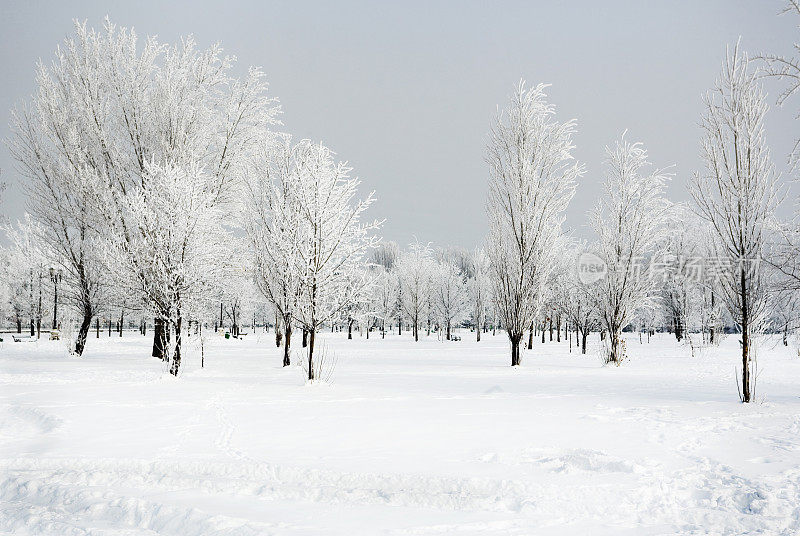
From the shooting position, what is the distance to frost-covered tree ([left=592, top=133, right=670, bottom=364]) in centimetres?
2009

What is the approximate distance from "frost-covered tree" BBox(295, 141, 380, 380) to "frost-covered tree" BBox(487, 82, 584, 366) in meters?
7.39

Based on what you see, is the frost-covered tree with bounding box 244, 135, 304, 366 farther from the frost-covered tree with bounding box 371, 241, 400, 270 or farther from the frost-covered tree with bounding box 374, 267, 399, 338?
the frost-covered tree with bounding box 371, 241, 400, 270

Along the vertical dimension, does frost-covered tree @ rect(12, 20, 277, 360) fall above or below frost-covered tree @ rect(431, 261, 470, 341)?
above

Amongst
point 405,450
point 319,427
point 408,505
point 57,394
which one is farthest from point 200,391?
point 408,505

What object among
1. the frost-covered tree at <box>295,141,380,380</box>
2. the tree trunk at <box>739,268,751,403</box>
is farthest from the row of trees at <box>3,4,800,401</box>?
the tree trunk at <box>739,268,751,403</box>

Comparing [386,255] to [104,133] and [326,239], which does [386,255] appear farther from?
[326,239]

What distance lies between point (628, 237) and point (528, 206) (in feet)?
14.9

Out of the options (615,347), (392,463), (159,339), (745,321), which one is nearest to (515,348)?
(615,347)

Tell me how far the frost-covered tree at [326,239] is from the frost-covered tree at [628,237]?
442 inches

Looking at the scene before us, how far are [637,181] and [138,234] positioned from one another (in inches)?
710

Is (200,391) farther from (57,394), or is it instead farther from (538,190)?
(538,190)

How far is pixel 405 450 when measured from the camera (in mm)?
6668

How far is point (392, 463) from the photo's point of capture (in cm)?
609

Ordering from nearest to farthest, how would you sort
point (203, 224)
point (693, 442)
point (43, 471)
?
point (43, 471)
point (693, 442)
point (203, 224)
